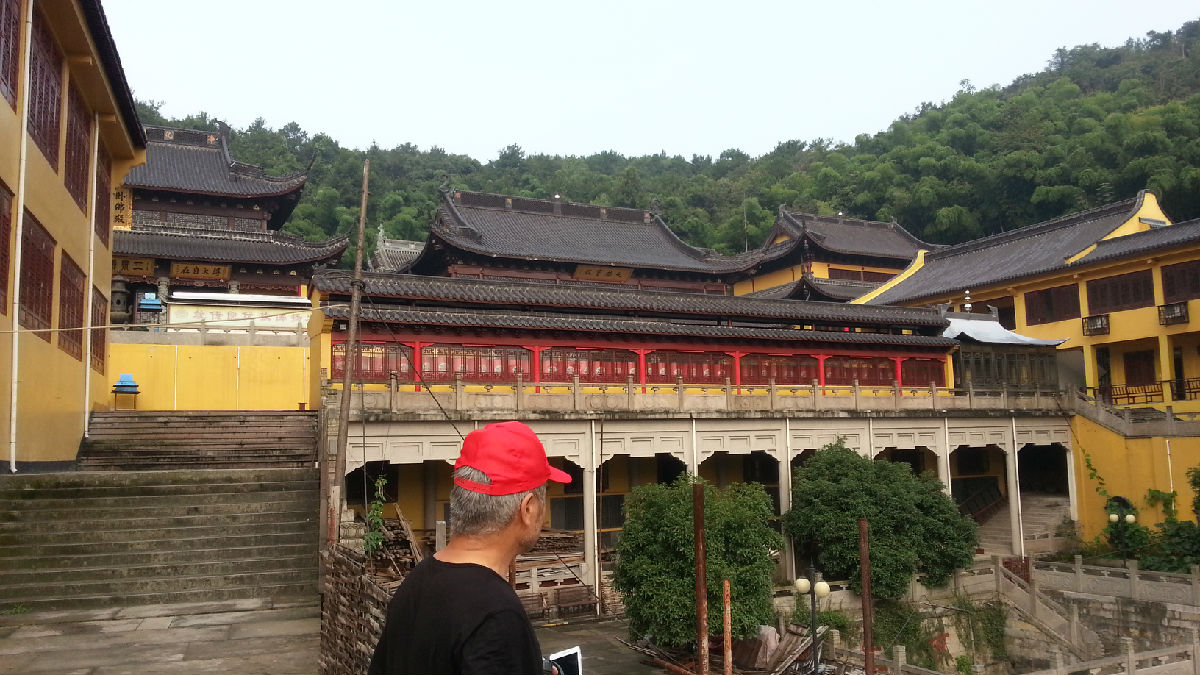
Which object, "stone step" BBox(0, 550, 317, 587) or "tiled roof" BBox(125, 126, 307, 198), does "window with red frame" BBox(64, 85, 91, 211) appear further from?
"tiled roof" BBox(125, 126, 307, 198)

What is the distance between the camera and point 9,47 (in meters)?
12.6

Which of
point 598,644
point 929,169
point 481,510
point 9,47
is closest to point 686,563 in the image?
point 598,644

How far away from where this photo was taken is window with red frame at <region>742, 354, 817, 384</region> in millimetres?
27250

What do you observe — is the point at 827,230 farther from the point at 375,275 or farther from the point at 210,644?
the point at 210,644

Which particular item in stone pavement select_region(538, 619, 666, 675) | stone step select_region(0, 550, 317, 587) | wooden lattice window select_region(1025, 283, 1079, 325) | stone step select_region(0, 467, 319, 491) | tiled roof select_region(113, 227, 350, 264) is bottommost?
stone pavement select_region(538, 619, 666, 675)

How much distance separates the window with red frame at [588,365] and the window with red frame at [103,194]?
36.0 ft

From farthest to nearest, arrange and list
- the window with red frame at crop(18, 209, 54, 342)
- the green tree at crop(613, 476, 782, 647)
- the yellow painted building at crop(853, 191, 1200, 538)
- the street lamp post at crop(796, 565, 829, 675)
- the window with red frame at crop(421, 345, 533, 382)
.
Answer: the yellow painted building at crop(853, 191, 1200, 538) → the window with red frame at crop(421, 345, 533, 382) → the green tree at crop(613, 476, 782, 647) → the street lamp post at crop(796, 565, 829, 675) → the window with red frame at crop(18, 209, 54, 342)

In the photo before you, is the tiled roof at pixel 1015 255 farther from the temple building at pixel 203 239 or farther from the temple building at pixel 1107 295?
the temple building at pixel 203 239

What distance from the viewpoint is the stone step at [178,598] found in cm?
1122

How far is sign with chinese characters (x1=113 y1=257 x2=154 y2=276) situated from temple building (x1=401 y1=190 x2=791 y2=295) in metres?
10.1

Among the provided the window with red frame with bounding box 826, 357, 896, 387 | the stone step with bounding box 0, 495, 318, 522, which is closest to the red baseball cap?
the stone step with bounding box 0, 495, 318, 522

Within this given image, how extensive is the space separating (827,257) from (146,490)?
123 feet

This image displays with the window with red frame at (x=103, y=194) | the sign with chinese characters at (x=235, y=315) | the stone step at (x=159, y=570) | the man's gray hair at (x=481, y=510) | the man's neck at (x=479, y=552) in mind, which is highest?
the window with red frame at (x=103, y=194)

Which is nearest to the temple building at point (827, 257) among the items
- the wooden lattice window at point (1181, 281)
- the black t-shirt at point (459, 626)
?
the wooden lattice window at point (1181, 281)
